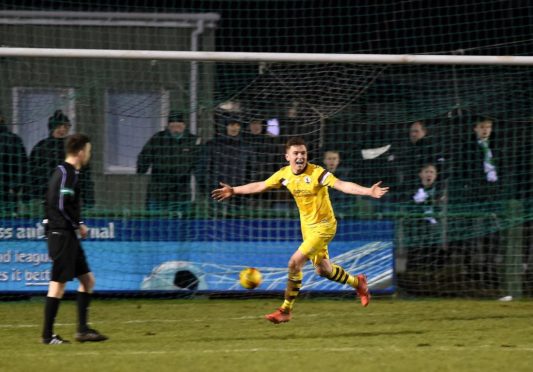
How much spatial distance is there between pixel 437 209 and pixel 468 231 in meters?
0.48

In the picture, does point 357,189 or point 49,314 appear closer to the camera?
point 49,314

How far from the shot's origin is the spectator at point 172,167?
491 inches

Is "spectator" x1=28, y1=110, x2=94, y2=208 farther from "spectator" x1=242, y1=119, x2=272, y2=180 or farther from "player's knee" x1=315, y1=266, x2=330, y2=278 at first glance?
"player's knee" x1=315, y1=266, x2=330, y2=278

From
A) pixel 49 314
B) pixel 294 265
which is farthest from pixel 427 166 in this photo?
pixel 49 314

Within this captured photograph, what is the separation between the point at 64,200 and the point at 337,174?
5234 mm

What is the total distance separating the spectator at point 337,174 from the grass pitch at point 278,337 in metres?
1.30

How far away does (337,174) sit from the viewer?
43.1ft

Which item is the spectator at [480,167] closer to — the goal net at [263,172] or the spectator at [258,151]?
the goal net at [263,172]

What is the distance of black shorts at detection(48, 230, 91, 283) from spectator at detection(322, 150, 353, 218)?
4.78m

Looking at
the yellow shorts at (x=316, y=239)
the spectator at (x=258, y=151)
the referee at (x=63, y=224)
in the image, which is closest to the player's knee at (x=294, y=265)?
the yellow shorts at (x=316, y=239)

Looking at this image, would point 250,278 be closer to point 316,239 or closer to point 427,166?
point 316,239

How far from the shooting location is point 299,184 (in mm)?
10016

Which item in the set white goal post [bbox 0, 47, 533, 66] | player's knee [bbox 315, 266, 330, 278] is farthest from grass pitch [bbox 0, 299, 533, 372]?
white goal post [bbox 0, 47, 533, 66]

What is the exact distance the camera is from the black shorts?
8648 millimetres
